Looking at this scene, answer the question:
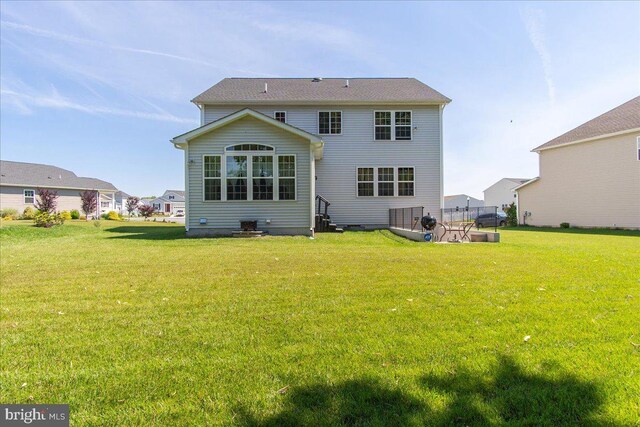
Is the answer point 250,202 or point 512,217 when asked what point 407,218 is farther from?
point 512,217

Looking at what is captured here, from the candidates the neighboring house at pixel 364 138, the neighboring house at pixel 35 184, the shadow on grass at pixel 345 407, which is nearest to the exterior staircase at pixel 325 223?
the neighboring house at pixel 364 138

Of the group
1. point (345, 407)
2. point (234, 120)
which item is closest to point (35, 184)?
point (234, 120)

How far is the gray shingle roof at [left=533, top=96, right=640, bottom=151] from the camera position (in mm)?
19094

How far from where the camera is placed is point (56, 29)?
11492mm

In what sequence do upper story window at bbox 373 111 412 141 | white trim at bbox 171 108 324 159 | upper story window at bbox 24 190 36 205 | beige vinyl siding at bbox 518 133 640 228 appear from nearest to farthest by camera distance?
white trim at bbox 171 108 324 159, upper story window at bbox 373 111 412 141, beige vinyl siding at bbox 518 133 640 228, upper story window at bbox 24 190 36 205

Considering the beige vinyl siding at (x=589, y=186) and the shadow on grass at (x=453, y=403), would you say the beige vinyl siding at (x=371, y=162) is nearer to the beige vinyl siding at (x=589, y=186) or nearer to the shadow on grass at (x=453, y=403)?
the beige vinyl siding at (x=589, y=186)

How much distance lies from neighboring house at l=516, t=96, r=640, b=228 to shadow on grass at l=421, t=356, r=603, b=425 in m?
23.0

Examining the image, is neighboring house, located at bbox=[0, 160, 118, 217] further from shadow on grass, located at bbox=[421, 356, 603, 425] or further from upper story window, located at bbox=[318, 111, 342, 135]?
shadow on grass, located at bbox=[421, 356, 603, 425]

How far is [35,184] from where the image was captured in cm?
3228

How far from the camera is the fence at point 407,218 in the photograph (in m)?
12.7

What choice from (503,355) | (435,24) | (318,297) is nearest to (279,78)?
(435,24)

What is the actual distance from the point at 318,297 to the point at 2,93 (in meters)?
24.3

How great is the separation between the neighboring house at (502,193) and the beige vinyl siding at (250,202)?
42.6m

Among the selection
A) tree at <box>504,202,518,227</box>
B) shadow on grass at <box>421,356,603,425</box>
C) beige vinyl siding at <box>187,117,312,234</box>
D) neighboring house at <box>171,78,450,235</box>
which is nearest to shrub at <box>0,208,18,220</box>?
neighboring house at <box>171,78,450,235</box>
